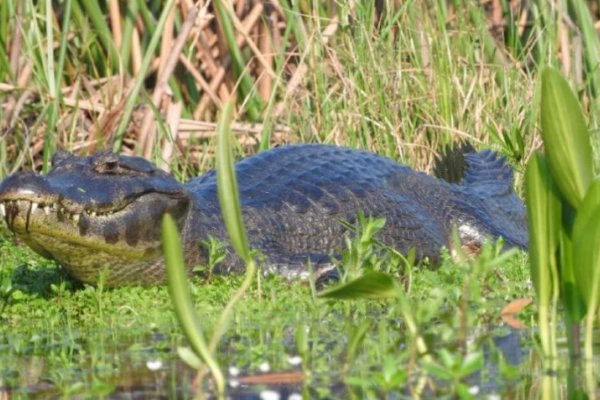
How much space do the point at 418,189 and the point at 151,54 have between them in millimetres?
2041

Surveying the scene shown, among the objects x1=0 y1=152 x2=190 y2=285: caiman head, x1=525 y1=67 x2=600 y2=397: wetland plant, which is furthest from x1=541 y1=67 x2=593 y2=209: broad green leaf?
x1=0 y1=152 x2=190 y2=285: caiman head

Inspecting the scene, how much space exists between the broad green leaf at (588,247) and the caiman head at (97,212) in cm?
231

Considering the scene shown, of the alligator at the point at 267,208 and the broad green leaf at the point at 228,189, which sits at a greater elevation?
the broad green leaf at the point at 228,189

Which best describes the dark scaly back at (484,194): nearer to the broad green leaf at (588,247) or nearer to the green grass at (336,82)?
the green grass at (336,82)

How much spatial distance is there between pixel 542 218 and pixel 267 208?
302 centimetres

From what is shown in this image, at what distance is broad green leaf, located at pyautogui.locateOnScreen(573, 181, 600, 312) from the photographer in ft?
11.8

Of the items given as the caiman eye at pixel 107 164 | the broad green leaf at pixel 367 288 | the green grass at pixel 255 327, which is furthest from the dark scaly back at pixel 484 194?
the broad green leaf at pixel 367 288

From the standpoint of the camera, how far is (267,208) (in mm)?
6664

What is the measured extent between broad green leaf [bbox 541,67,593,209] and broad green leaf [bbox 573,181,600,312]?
98 mm

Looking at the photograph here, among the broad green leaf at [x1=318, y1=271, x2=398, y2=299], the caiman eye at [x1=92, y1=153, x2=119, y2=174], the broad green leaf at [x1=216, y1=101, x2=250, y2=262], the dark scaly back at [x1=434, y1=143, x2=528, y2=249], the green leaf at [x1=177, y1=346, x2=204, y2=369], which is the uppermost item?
the broad green leaf at [x1=216, y1=101, x2=250, y2=262]

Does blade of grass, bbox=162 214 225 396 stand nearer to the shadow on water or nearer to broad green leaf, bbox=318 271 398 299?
the shadow on water

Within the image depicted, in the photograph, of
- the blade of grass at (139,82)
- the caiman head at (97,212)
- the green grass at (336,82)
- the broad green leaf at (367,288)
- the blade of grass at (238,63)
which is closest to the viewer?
the broad green leaf at (367,288)

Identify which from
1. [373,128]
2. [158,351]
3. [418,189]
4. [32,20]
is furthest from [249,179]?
[158,351]

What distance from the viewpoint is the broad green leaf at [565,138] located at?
362cm
